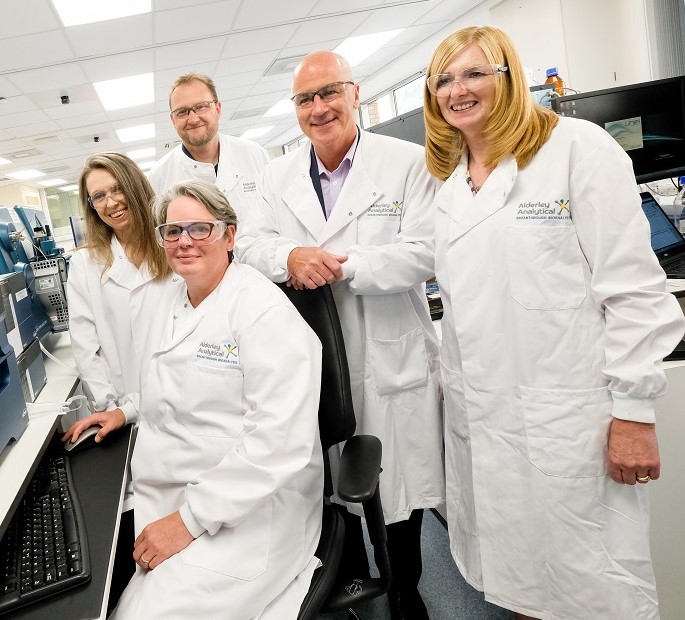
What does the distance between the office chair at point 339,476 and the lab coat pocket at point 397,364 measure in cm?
24

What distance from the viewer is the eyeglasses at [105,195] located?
1582 mm

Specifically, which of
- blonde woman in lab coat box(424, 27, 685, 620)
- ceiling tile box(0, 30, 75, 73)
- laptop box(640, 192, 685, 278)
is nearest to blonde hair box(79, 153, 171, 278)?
blonde woman in lab coat box(424, 27, 685, 620)

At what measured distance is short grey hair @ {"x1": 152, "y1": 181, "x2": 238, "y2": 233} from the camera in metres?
1.26

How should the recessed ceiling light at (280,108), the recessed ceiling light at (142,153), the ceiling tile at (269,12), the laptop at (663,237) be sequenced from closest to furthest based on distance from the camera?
the laptop at (663,237), the ceiling tile at (269,12), the recessed ceiling light at (280,108), the recessed ceiling light at (142,153)

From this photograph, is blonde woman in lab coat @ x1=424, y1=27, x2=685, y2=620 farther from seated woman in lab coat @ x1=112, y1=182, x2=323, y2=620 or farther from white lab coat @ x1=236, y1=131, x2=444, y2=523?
seated woman in lab coat @ x1=112, y1=182, x2=323, y2=620

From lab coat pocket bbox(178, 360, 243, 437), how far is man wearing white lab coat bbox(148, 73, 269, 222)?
109 cm

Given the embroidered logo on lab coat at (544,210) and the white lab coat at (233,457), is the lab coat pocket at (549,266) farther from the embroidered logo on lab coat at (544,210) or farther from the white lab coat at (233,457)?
the white lab coat at (233,457)

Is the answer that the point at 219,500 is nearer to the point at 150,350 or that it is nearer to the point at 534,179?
the point at 150,350

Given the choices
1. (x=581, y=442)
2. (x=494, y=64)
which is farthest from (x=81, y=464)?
(x=494, y=64)

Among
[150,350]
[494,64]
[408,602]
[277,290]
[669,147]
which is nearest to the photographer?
[494,64]

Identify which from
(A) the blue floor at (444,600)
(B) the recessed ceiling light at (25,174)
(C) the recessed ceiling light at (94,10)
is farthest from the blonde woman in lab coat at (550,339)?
(B) the recessed ceiling light at (25,174)

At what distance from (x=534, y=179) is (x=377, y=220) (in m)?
0.49

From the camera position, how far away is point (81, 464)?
125cm

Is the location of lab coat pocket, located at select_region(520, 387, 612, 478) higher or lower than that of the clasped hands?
lower
